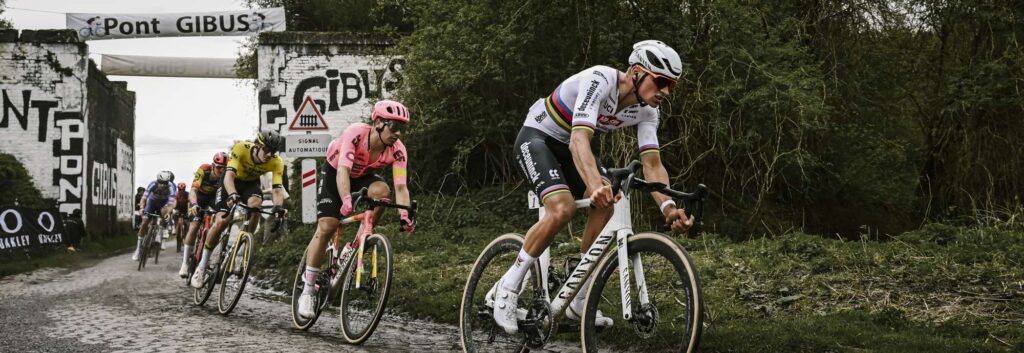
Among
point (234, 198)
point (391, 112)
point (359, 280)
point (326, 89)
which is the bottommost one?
point (359, 280)

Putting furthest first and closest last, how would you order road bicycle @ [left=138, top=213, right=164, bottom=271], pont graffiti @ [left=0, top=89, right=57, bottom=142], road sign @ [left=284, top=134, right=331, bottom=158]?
pont graffiti @ [left=0, top=89, right=57, bottom=142]
road bicycle @ [left=138, top=213, right=164, bottom=271]
road sign @ [left=284, top=134, right=331, bottom=158]

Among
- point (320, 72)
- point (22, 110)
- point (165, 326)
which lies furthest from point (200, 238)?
point (22, 110)

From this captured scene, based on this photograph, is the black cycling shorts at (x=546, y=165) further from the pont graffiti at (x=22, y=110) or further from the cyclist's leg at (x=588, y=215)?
the pont graffiti at (x=22, y=110)

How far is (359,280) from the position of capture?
7.24m

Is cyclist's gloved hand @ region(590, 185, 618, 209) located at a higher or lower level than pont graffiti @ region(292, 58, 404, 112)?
lower

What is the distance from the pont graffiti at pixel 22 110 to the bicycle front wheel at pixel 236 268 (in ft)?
62.1

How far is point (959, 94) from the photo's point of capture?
15.2 m

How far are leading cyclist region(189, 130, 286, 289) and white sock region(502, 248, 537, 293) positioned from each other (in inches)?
209

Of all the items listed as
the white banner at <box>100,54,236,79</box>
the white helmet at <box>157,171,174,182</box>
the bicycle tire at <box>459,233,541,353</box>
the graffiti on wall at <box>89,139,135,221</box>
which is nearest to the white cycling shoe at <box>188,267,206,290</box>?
the bicycle tire at <box>459,233,541,353</box>

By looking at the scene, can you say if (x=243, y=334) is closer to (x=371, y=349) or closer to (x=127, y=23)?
(x=371, y=349)

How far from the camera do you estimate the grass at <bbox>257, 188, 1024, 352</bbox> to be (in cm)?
612

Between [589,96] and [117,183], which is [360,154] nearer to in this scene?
[589,96]

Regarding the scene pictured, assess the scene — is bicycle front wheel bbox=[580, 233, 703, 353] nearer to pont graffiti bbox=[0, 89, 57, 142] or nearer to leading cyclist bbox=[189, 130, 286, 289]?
leading cyclist bbox=[189, 130, 286, 289]

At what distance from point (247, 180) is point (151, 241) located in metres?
7.29
